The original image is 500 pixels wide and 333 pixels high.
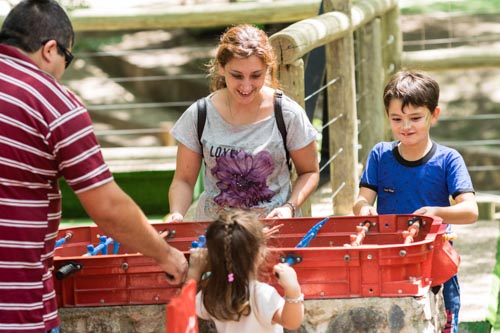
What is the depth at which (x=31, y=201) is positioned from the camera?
117 inches

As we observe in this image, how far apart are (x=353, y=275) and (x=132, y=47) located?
31.5ft

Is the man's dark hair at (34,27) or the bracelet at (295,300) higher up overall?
the man's dark hair at (34,27)

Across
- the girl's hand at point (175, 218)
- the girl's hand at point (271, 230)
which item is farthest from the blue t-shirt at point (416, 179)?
the girl's hand at point (175, 218)

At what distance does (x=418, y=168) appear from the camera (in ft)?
13.4

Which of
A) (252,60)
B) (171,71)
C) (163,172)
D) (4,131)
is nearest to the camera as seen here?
(4,131)

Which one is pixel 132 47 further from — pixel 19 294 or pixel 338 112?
pixel 19 294

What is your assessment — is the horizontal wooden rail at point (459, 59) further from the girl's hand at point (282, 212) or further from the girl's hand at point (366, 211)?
the girl's hand at point (282, 212)

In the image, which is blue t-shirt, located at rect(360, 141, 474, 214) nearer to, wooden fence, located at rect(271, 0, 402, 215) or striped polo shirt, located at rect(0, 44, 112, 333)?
wooden fence, located at rect(271, 0, 402, 215)

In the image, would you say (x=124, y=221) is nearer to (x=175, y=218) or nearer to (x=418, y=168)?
(x=175, y=218)

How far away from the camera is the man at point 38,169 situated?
2.93 meters

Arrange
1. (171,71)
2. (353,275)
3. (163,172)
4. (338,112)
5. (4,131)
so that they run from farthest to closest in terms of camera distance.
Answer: (171,71) < (163,172) < (338,112) < (353,275) < (4,131)

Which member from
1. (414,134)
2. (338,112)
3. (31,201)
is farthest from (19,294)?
(338,112)

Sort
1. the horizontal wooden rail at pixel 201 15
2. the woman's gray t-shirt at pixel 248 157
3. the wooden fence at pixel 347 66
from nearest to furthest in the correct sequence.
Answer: the woman's gray t-shirt at pixel 248 157 < the wooden fence at pixel 347 66 < the horizontal wooden rail at pixel 201 15

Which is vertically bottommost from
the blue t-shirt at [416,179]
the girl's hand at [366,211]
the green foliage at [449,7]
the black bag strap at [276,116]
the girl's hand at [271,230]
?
the girl's hand at [271,230]
